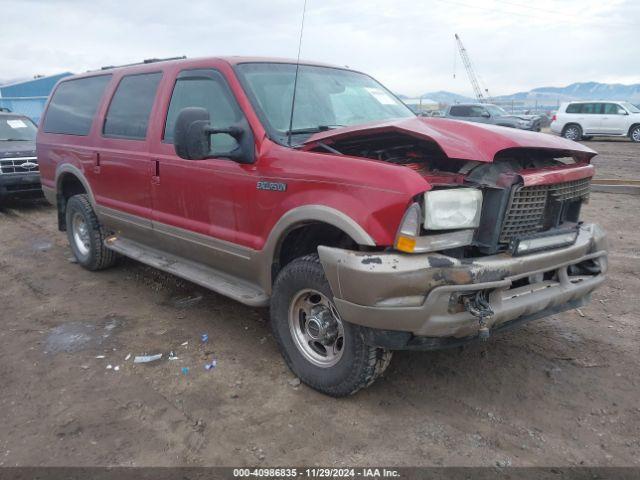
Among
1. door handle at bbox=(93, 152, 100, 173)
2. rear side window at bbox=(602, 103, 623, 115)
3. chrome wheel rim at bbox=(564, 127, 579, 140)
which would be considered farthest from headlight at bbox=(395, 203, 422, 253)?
rear side window at bbox=(602, 103, 623, 115)

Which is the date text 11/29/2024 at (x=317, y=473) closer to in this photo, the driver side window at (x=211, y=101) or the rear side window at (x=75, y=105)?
the driver side window at (x=211, y=101)

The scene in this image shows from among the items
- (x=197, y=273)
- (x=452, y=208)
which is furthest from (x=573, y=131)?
(x=452, y=208)

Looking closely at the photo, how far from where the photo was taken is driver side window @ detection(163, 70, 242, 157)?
3.60 m

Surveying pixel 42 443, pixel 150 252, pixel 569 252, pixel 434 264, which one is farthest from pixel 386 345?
pixel 150 252

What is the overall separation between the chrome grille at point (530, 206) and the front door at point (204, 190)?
5.17ft

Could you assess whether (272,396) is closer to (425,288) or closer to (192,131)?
(425,288)

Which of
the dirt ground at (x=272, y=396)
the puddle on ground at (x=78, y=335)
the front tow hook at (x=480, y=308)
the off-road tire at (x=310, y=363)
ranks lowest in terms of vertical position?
the puddle on ground at (x=78, y=335)

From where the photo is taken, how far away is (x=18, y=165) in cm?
895

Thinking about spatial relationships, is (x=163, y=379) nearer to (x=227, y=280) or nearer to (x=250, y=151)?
(x=227, y=280)

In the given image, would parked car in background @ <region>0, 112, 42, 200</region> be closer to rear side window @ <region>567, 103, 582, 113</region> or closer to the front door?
the front door

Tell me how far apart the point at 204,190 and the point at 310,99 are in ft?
3.28

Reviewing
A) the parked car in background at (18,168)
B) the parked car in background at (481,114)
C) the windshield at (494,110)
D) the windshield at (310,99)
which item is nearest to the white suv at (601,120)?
the parked car in background at (481,114)

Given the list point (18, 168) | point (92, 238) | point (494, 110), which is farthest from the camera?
point (494, 110)

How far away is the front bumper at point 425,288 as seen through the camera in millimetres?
2582
